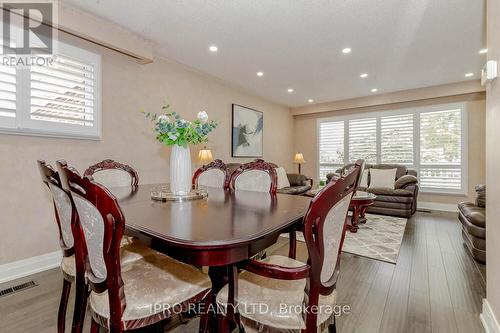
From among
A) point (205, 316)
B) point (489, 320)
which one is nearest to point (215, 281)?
point (205, 316)

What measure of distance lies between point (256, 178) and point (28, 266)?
2465 millimetres

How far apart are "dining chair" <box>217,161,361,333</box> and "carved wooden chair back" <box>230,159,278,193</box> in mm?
1137

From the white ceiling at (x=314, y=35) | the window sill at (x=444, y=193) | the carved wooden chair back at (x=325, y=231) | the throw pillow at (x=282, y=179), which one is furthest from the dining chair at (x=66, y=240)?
the window sill at (x=444, y=193)

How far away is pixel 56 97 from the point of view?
2539 mm

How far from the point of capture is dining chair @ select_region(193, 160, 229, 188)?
2.63 m

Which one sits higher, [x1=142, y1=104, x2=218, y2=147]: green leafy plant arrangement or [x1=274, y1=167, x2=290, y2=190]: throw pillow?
[x1=142, y1=104, x2=218, y2=147]: green leafy plant arrangement

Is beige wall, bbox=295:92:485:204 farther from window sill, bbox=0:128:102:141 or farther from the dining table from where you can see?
window sill, bbox=0:128:102:141

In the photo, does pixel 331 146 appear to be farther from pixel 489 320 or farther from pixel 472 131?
pixel 489 320

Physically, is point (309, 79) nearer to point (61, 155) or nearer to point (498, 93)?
point (498, 93)

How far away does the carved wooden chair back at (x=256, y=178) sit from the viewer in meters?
2.24

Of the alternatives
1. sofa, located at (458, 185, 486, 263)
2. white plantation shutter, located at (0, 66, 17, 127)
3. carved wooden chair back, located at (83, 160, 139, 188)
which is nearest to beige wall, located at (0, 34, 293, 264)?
white plantation shutter, located at (0, 66, 17, 127)

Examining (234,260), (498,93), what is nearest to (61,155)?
(234,260)

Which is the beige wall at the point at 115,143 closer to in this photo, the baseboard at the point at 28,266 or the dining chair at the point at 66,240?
the baseboard at the point at 28,266

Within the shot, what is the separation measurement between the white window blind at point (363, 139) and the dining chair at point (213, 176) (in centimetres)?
486
